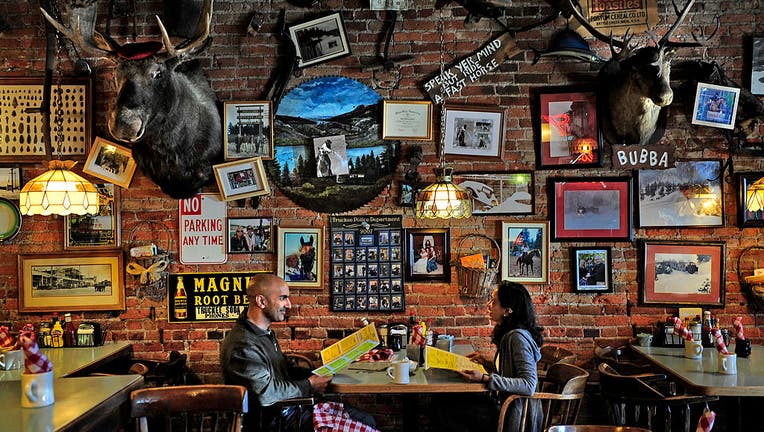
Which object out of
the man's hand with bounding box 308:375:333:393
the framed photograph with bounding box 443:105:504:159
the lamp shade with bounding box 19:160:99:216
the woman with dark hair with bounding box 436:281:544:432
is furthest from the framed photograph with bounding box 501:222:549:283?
the lamp shade with bounding box 19:160:99:216

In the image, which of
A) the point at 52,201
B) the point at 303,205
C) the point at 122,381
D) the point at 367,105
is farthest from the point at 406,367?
the point at 52,201

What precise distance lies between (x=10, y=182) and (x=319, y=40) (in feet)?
8.84

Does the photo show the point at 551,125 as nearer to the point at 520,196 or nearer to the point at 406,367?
the point at 520,196

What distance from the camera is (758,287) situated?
5.41 metres

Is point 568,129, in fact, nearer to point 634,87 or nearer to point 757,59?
point 634,87

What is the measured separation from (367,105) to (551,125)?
4.79 ft

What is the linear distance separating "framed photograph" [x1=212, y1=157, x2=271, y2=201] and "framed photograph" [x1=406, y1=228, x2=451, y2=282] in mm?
1221

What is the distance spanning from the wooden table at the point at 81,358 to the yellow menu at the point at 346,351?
1.62 metres

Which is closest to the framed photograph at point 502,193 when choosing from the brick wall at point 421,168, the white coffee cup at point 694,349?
the brick wall at point 421,168

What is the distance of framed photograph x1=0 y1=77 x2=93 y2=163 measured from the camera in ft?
18.6

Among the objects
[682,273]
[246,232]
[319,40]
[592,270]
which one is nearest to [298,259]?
[246,232]

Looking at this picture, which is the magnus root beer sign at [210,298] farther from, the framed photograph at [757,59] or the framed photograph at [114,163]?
the framed photograph at [757,59]

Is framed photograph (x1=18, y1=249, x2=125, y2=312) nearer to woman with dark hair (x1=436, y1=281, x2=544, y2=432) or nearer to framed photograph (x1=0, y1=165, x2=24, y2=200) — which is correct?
framed photograph (x1=0, y1=165, x2=24, y2=200)

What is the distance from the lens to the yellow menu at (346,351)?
164 inches
